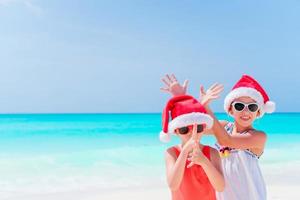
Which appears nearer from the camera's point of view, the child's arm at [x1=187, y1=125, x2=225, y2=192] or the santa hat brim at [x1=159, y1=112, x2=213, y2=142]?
the child's arm at [x1=187, y1=125, x2=225, y2=192]

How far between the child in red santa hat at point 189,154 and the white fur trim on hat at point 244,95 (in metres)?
0.51

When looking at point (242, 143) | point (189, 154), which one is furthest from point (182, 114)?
point (242, 143)

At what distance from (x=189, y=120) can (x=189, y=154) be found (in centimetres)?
21

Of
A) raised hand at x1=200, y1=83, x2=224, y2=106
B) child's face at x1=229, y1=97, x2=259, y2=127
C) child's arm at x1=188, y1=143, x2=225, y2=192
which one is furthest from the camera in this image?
child's face at x1=229, y1=97, x2=259, y2=127

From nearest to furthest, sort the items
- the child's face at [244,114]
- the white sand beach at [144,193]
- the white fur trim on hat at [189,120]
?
the white fur trim on hat at [189,120], the child's face at [244,114], the white sand beach at [144,193]

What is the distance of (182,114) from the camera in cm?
297

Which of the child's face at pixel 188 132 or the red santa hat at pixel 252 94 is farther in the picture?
the red santa hat at pixel 252 94

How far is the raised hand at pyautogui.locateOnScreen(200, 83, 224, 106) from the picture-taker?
317cm

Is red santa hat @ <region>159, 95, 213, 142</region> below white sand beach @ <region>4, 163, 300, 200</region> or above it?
above

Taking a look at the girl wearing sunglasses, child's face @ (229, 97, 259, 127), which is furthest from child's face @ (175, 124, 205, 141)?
child's face @ (229, 97, 259, 127)

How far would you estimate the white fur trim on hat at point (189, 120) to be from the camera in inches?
115

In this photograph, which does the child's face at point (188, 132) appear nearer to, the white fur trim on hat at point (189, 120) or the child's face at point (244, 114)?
the white fur trim on hat at point (189, 120)

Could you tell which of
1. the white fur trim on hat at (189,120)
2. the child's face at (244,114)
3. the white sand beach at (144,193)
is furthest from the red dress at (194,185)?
the white sand beach at (144,193)

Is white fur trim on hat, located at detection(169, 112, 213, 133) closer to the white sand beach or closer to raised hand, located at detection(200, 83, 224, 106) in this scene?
raised hand, located at detection(200, 83, 224, 106)
